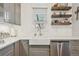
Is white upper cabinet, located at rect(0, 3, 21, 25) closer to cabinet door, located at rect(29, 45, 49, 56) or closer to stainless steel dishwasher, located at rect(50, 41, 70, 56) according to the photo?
cabinet door, located at rect(29, 45, 49, 56)

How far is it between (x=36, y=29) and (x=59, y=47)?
0.27 meters

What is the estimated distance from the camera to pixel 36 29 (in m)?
1.24

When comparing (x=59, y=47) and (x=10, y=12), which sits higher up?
(x=10, y=12)

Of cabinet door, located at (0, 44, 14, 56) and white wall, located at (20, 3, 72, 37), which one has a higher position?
white wall, located at (20, 3, 72, 37)

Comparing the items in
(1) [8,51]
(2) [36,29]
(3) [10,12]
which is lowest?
(1) [8,51]

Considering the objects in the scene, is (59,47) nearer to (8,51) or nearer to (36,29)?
(36,29)

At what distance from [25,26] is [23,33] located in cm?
7

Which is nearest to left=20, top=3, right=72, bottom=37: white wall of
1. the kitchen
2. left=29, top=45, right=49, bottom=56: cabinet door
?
the kitchen

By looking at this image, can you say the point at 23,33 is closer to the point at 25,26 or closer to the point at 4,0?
the point at 25,26

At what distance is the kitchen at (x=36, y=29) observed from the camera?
A: 47.7 inches

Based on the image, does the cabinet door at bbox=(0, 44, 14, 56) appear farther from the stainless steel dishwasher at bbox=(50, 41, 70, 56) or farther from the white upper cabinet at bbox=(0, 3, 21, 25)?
the stainless steel dishwasher at bbox=(50, 41, 70, 56)

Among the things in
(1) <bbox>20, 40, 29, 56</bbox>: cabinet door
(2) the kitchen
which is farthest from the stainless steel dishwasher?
(1) <bbox>20, 40, 29, 56</bbox>: cabinet door

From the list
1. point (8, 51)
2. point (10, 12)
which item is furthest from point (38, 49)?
point (10, 12)

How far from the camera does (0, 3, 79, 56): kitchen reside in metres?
1.21
